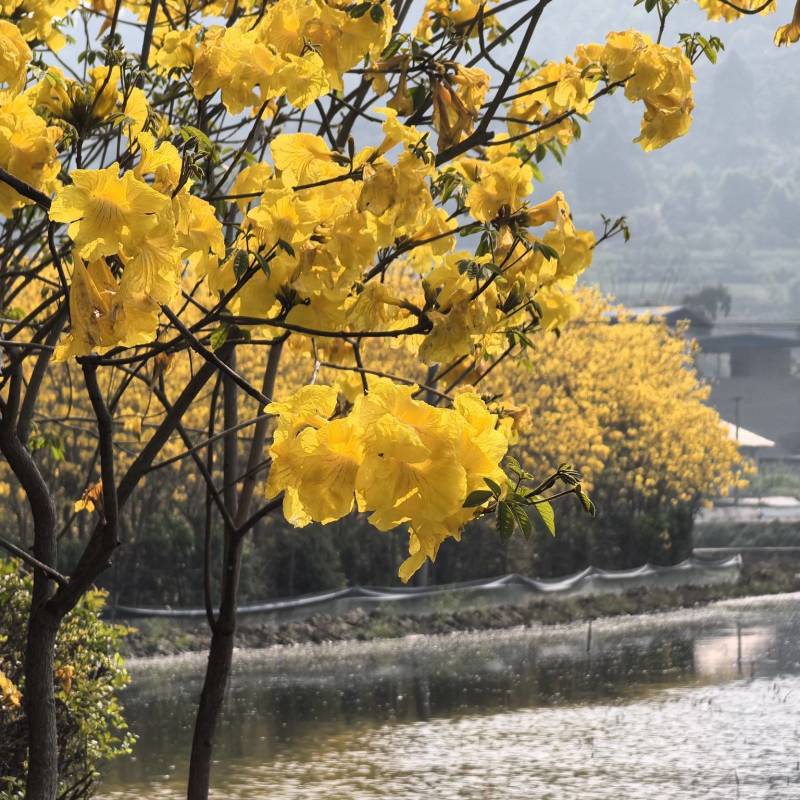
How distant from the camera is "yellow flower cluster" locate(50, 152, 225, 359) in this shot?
1969mm

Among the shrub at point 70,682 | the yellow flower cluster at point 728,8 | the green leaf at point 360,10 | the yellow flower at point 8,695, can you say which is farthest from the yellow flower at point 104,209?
the shrub at point 70,682

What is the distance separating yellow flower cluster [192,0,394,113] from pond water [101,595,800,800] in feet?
22.2

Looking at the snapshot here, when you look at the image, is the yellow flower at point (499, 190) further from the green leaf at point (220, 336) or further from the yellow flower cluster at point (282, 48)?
the green leaf at point (220, 336)

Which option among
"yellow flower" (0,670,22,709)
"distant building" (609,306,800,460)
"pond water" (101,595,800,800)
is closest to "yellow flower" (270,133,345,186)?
"yellow flower" (0,670,22,709)

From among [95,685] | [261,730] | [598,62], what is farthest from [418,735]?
[598,62]

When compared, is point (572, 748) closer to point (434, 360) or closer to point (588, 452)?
point (434, 360)

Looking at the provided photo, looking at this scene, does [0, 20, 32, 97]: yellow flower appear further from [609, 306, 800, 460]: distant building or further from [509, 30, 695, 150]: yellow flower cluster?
[609, 306, 800, 460]: distant building

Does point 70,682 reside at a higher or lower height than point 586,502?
lower

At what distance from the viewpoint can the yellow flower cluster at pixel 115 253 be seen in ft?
6.46

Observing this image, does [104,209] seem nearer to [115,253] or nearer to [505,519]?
[115,253]

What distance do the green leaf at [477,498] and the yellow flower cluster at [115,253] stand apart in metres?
0.57

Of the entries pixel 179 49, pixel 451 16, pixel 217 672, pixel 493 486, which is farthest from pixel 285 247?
pixel 217 672

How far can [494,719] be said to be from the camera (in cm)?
1218

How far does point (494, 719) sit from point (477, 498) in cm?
1079
